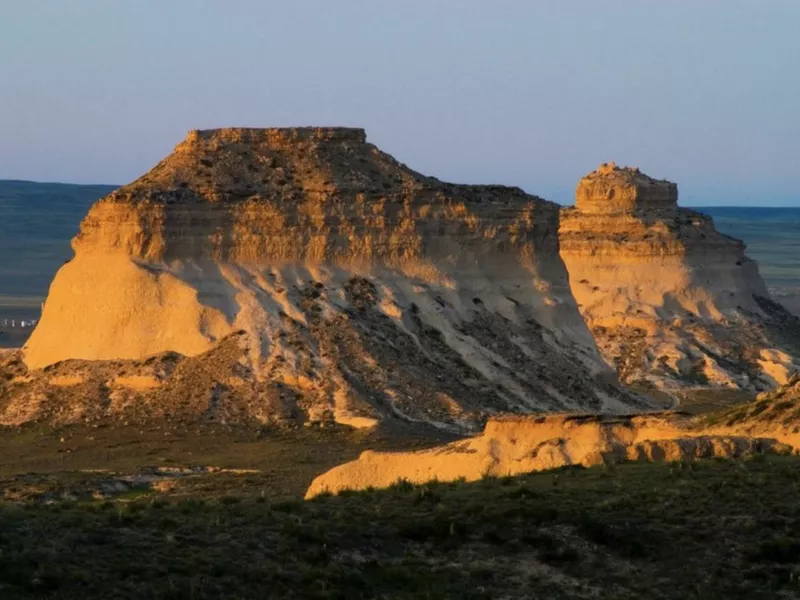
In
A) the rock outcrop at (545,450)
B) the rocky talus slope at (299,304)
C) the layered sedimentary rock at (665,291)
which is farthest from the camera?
the layered sedimentary rock at (665,291)

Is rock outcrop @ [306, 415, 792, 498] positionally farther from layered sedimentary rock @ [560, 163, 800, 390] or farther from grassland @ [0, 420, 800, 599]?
layered sedimentary rock @ [560, 163, 800, 390]

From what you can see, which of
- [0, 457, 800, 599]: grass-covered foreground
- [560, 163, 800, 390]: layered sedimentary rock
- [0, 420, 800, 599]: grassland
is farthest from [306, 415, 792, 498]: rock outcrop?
[560, 163, 800, 390]: layered sedimentary rock

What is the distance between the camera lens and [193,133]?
56375 millimetres

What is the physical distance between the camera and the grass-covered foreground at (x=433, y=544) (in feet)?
66.7

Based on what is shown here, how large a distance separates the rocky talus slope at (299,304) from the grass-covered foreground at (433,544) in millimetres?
25400

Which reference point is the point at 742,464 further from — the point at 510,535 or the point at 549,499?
the point at 510,535

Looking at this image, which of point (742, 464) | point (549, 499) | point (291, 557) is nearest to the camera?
point (291, 557)

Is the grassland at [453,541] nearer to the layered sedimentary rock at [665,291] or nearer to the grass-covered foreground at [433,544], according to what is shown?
the grass-covered foreground at [433,544]

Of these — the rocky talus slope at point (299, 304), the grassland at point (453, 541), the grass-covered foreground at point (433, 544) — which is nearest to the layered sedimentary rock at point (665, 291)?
the rocky talus slope at point (299, 304)

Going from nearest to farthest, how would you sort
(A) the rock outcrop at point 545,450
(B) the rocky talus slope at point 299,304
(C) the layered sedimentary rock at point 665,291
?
1. (A) the rock outcrop at point 545,450
2. (B) the rocky talus slope at point 299,304
3. (C) the layered sedimentary rock at point 665,291

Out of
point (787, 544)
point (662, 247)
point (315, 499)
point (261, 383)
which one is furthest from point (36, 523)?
point (662, 247)

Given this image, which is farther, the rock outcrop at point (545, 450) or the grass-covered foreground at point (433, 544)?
the rock outcrop at point (545, 450)

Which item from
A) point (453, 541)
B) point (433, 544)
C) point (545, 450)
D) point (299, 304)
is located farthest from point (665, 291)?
point (433, 544)

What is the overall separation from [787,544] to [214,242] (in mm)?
32886
